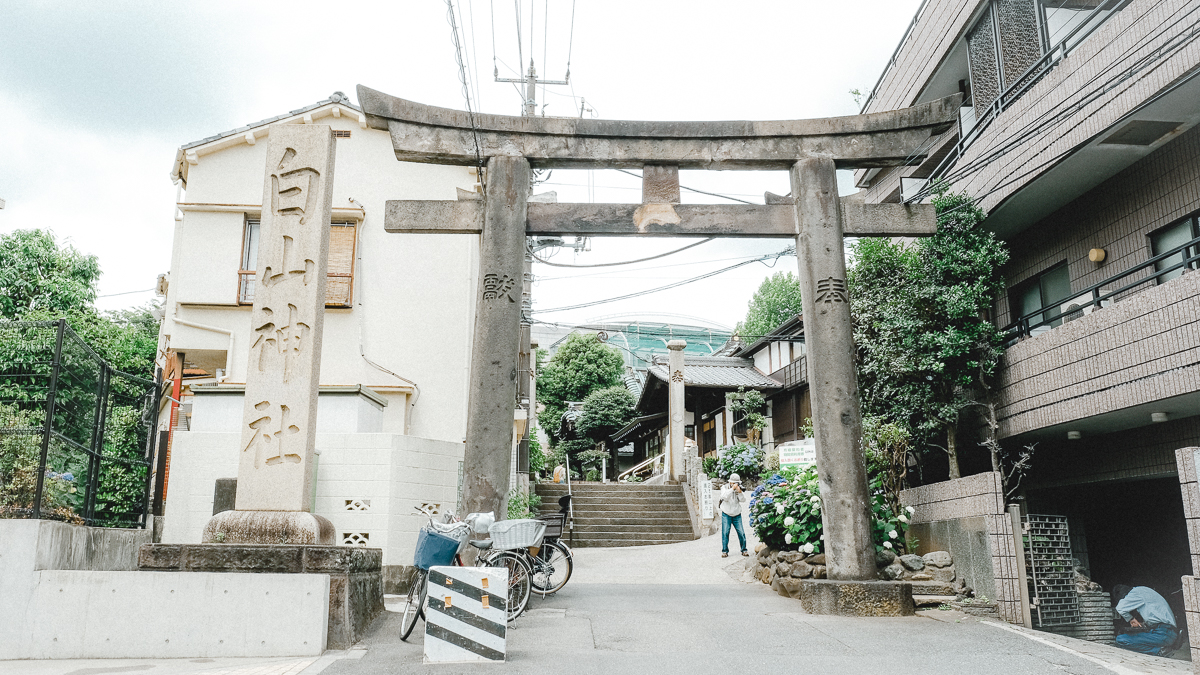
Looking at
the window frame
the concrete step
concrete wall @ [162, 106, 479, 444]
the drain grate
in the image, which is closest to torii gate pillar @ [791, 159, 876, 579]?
the drain grate

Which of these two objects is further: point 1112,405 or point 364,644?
point 1112,405

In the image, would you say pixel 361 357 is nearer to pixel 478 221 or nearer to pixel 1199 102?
pixel 478 221

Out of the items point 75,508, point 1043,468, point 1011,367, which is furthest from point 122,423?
point 1043,468

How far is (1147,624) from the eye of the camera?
9.92 meters

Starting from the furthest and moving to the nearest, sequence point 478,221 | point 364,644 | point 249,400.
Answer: point 478,221 < point 249,400 < point 364,644

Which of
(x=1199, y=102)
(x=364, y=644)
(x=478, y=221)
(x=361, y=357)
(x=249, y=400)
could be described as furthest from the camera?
(x=361, y=357)

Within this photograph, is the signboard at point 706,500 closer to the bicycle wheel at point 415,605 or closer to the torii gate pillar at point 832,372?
the torii gate pillar at point 832,372

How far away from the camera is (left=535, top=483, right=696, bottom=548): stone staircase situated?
2045 centimetres

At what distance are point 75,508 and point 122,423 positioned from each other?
3375 millimetres

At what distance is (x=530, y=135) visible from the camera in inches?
414

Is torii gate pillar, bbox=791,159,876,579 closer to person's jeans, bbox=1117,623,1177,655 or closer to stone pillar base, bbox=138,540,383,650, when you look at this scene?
person's jeans, bbox=1117,623,1177,655

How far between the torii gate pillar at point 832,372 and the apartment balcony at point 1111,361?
3.20 metres

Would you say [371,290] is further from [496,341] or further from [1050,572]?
[1050,572]

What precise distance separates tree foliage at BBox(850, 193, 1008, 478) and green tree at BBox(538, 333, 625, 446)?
1147 inches
